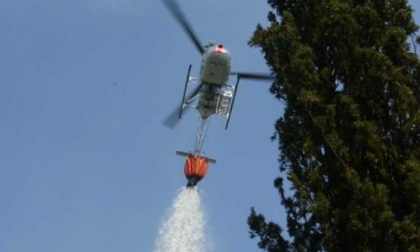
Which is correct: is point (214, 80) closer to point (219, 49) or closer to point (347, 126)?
point (219, 49)

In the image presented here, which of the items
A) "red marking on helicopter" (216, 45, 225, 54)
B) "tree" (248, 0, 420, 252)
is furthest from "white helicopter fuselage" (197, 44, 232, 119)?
"tree" (248, 0, 420, 252)

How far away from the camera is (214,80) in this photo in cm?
2509

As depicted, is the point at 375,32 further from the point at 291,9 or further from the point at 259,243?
the point at 259,243

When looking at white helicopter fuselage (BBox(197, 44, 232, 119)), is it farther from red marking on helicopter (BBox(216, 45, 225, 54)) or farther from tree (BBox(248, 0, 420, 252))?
tree (BBox(248, 0, 420, 252))

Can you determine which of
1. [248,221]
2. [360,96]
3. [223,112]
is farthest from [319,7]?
[223,112]

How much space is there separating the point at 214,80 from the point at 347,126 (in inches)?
330

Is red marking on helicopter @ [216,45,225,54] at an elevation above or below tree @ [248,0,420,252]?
above

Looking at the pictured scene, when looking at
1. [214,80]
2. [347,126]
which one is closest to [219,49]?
[214,80]

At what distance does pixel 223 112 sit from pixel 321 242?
9.53 metres

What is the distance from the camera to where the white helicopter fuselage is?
81.0ft

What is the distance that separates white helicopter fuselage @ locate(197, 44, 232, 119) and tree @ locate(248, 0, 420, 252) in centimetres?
540

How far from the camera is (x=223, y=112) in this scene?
1018 inches

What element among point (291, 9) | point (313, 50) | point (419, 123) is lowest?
point (419, 123)

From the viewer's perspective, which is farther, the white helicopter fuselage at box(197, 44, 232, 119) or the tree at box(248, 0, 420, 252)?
the white helicopter fuselage at box(197, 44, 232, 119)
